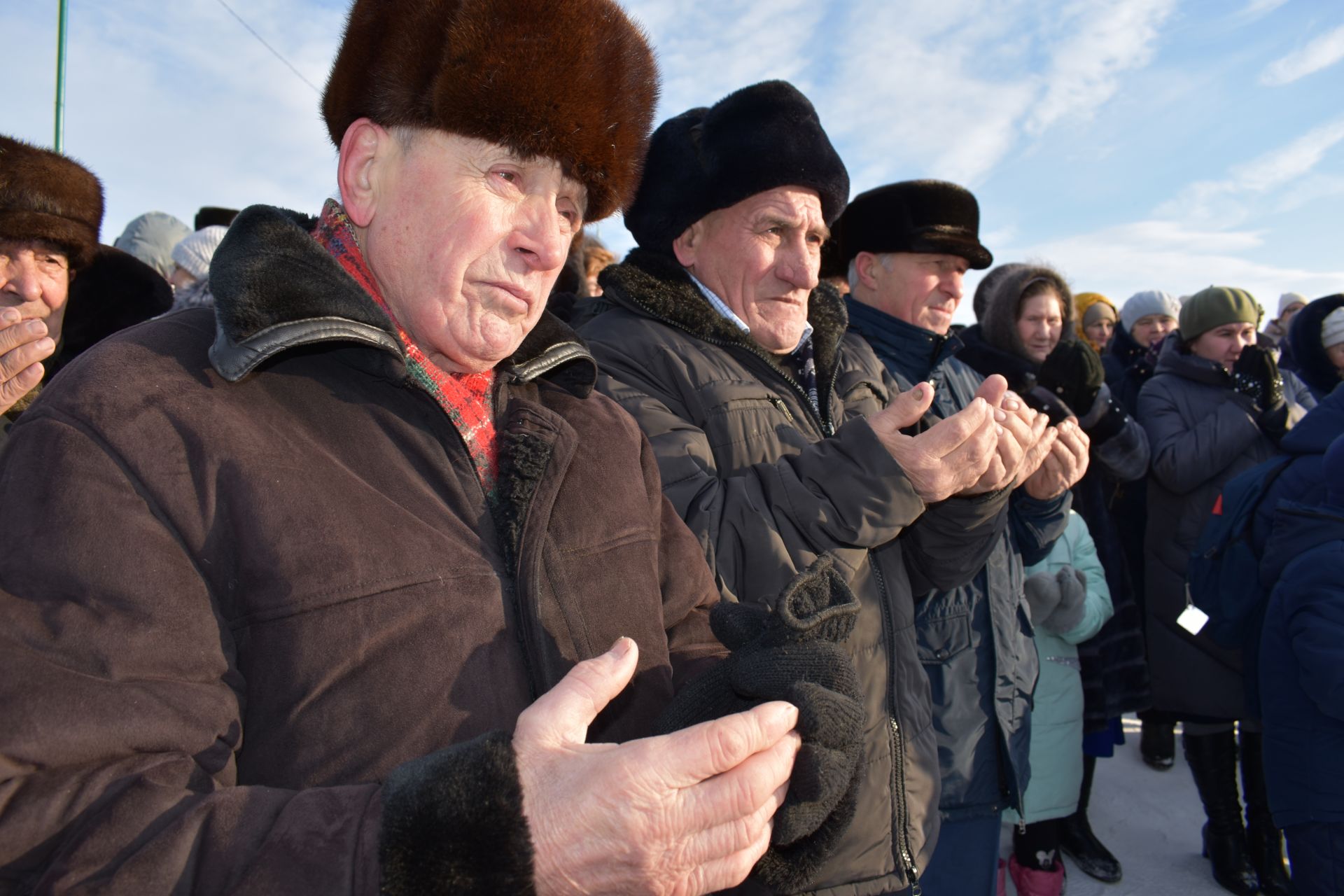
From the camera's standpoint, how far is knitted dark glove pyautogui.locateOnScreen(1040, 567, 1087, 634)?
3.34m

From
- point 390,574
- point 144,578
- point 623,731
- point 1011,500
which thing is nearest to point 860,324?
point 1011,500

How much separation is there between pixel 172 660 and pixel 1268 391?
4869 millimetres

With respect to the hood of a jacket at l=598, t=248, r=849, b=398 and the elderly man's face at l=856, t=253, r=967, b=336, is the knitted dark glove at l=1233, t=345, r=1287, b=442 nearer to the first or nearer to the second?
the elderly man's face at l=856, t=253, r=967, b=336

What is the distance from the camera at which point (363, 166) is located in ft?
4.33

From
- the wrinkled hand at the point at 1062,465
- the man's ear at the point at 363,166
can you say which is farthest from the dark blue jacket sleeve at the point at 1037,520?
the man's ear at the point at 363,166

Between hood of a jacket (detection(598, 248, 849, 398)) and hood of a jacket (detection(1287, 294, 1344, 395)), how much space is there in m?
3.80

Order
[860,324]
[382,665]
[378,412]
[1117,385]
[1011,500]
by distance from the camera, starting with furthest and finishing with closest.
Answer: [1117,385]
[860,324]
[1011,500]
[378,412]
[382,665]

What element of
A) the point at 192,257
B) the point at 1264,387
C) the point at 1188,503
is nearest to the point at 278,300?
the point at 192,257

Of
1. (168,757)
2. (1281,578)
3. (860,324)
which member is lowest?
(1281,578)

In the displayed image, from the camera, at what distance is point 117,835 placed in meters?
0.80

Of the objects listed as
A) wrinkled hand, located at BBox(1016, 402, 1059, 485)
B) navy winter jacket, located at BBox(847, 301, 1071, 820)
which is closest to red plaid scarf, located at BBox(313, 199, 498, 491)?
wrinkled hand, located at BBox(1016, 402, 1059, 485)

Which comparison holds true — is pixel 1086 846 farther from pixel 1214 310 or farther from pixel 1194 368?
pixel 1214 310

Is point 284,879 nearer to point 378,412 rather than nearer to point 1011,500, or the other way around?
point 378,412

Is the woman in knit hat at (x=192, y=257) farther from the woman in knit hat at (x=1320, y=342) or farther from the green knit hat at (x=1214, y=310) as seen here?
the woman in knit hat at (x=1320, y=342)
